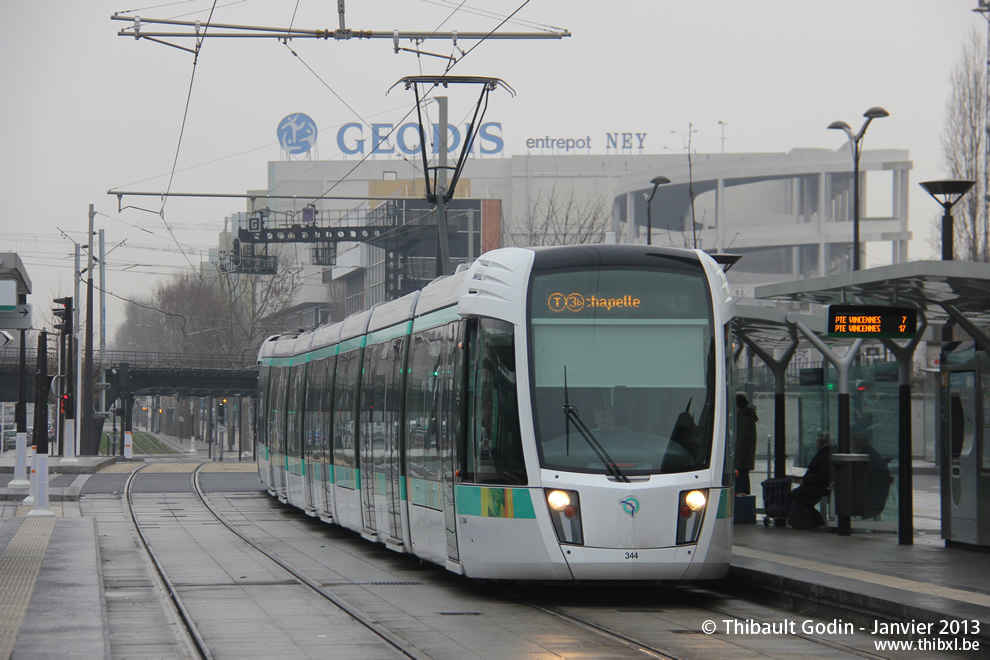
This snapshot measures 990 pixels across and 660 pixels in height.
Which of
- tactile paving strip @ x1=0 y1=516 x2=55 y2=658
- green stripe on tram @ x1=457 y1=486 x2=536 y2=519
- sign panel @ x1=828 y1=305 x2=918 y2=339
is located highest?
sign panel @ x1=828 y1=305 x2=918 y2=339

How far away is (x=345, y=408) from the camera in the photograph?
1845 cm

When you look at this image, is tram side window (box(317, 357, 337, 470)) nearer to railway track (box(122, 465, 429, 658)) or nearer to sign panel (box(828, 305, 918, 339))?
railway track (box(122, 465, 429, 658))

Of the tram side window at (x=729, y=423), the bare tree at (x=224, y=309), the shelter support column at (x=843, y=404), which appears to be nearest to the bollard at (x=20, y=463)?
the shelter support column at (x=843, y=404)

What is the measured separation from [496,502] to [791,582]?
2.57 meters

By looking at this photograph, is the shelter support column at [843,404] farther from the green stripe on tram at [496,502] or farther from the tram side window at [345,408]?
the green stripe on tram at [496,502]

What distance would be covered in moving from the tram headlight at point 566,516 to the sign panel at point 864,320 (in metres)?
4.81

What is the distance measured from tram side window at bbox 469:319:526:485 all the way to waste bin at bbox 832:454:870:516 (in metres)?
6.03

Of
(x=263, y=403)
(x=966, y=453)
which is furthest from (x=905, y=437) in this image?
(x=263, y=403)

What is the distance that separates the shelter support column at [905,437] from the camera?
15.3 metres

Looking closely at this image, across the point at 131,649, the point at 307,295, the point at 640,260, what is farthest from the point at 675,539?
the point at 307,295

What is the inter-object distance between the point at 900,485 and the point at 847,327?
1918mm

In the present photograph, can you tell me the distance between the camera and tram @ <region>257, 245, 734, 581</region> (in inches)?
454

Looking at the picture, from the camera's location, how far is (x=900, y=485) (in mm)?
15594

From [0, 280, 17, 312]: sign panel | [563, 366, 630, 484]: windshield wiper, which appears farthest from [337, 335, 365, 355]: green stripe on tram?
[563, 366, 630, 484]: windshield wiper
